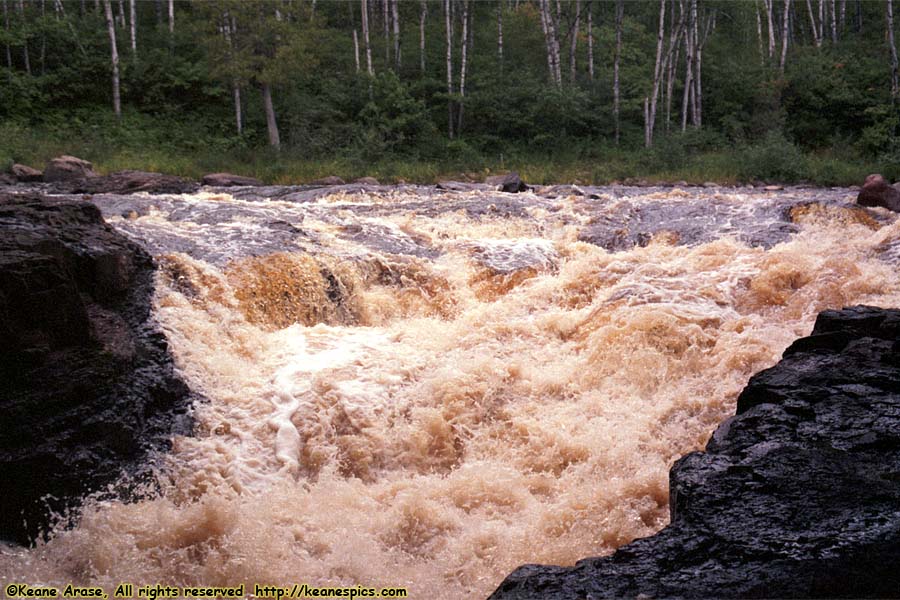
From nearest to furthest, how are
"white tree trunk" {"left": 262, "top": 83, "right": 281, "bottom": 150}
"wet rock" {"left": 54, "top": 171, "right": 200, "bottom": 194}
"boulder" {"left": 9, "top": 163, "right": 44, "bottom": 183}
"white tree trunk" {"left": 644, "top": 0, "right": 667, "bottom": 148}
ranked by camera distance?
1. "wet rock" {"left": 54, "top": 171, "right": 200, "bottom": 194}
2. "boulder" {"left": 9, "top": 163, "right": 44, "bottom": 183}
3. "white tree trunk" {"left": 262, "top": 83, "right": 281, "bottom": 150}
4. "white tree trunk" {"left": 644, "top": 0, "right": 667, "bottom": 148}

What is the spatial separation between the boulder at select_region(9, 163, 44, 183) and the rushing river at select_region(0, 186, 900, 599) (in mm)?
4308

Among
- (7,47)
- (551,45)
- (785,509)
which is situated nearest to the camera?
(785,509)

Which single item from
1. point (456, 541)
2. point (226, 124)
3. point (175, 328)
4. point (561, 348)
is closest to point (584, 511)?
point (456, 541)

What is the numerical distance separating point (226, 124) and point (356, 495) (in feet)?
61.3

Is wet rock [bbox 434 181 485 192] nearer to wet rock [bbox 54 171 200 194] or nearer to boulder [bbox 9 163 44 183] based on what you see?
wet rock [bbox 54 171 200 194]

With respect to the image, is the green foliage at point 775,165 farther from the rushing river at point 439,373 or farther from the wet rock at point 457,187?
the wet rock at point 457,187

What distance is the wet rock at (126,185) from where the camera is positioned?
1191 centimetres

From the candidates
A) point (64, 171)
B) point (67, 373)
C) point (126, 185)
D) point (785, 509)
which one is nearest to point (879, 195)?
point (785, 509)

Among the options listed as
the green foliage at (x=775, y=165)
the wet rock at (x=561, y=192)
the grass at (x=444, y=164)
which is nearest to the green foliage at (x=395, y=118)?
the grass at (x=444, y=164)

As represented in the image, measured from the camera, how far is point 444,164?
19.2 m

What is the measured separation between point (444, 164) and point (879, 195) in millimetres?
11371

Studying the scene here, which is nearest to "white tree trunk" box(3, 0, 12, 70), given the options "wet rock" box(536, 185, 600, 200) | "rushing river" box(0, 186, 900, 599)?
"rushing river" box(0, 186, 900, 599)

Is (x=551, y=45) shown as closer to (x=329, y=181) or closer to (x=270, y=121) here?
(x=270, y=121)

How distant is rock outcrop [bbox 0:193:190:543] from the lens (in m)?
3.90
